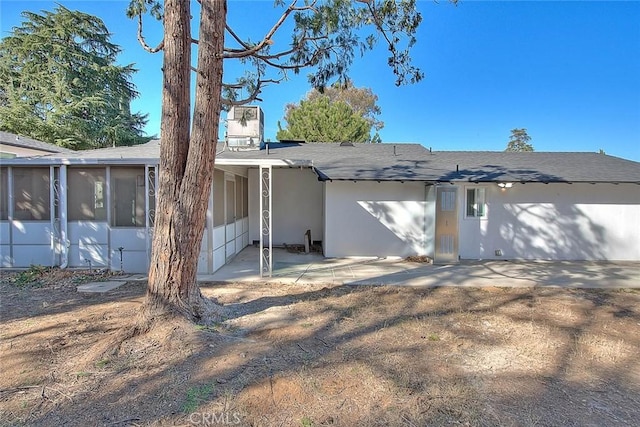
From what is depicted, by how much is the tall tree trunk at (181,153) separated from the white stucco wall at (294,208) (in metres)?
7.55

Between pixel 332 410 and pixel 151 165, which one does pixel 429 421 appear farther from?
pixel 151 165

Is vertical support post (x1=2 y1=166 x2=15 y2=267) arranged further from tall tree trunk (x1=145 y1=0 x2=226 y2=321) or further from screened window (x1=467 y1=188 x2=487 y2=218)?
screened window (x1=467 y1=188 x2=487 y2=218)

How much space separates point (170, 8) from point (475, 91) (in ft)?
50.3

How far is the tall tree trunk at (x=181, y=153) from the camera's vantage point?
3787 mm

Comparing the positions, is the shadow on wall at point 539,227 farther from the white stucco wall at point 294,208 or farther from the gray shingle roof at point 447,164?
the white stucco wall at point 294,208

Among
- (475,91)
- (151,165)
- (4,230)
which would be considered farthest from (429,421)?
(475,91)

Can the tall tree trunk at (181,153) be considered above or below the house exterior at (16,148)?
below

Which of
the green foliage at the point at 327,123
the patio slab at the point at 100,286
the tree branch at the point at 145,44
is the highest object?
the green foliage at the point at 327,123

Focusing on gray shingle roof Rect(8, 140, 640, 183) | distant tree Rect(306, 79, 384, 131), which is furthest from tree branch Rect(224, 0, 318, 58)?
distant tree Rect(306, 79, 384, 131)

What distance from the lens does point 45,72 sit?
21875mm

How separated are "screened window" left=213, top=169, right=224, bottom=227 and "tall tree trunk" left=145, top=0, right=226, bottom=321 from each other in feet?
11.4

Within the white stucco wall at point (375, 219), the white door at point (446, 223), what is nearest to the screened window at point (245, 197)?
the white stucco wall at point (375, 219)

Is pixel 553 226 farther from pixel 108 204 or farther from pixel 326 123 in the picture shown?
pixel 326 123

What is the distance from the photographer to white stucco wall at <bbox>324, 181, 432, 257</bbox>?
927cm
